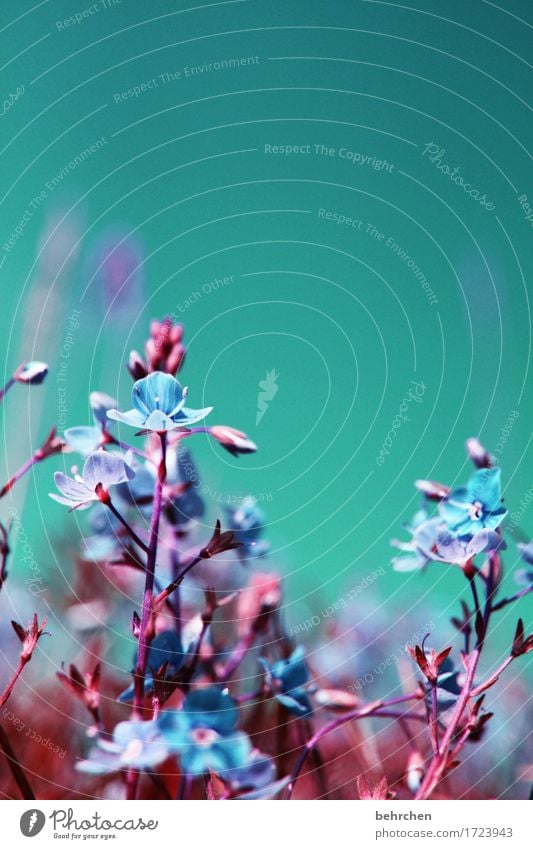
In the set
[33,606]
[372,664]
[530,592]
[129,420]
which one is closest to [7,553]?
[129,420]

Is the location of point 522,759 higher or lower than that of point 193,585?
lower

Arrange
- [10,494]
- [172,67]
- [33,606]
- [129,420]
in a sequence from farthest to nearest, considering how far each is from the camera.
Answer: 1. [172,67]
2. [33,606]
3. [10,494]
4. [129,420]

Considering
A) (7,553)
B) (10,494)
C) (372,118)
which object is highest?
(372,118)

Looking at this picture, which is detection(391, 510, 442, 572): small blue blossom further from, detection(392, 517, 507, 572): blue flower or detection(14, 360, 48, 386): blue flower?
detection(14, 360, 48, 386): blue flower

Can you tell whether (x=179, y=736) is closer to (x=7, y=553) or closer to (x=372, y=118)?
(x=7, y=553)

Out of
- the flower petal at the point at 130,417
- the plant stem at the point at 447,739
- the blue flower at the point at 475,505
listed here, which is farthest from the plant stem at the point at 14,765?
the blue flower at the point at 475,505

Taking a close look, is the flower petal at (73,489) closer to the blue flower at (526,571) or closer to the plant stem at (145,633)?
the plant stem at (145,633)
